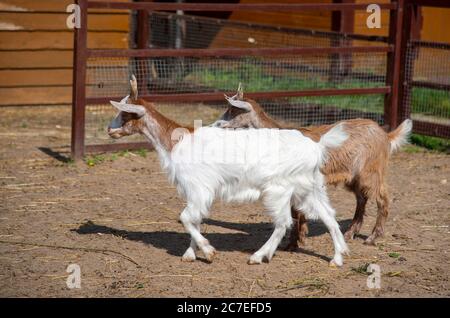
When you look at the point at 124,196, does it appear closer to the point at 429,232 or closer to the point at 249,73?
the point at 429,232

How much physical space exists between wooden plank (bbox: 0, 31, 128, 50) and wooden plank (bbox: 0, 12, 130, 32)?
0.27 feet

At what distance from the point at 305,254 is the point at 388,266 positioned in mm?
618

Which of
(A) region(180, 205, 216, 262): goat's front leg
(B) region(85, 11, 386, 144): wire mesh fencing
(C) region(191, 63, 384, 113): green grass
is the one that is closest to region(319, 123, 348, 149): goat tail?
(A) region(180, 205, 216, 262): goat's front leg

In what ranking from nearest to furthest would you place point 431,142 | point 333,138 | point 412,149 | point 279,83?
point 333,138 → point 412,149 → point 431,142 → point 279,83

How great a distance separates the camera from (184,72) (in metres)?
12.2

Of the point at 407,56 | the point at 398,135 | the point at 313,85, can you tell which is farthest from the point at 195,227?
the point at 313,85

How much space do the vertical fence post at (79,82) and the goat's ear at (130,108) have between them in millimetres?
2868

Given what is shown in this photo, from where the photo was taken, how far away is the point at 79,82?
8617 millimetres

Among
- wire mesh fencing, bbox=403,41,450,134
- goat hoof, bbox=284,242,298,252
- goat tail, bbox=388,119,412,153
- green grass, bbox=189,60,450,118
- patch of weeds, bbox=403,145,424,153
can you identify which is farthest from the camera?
green grass, bbox=189,60,450,118

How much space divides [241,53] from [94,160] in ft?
6.56

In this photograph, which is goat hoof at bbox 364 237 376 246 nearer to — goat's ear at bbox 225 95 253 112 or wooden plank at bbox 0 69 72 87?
goat's ear at bbox 225 95 253 112

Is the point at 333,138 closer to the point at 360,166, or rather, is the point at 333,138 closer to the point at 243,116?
the point at 360,166

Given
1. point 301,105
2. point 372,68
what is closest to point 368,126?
point 301,105

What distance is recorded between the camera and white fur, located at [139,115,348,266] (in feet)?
18.4
